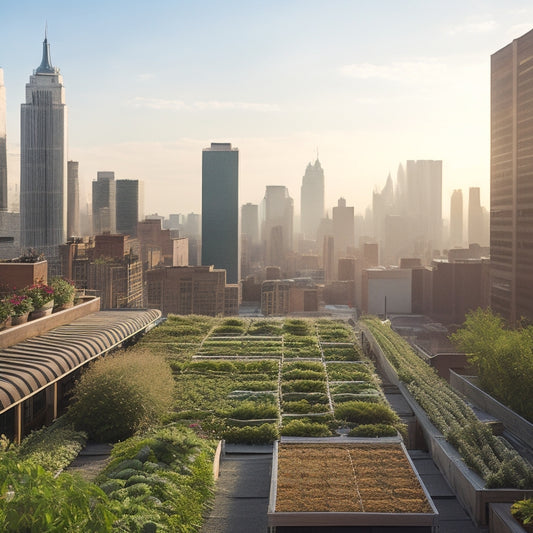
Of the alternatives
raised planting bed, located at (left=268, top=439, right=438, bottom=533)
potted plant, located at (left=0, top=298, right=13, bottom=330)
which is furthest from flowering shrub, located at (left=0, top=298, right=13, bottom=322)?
raised planting bed, located at (left=268, top=439, right=438, bottom=533)

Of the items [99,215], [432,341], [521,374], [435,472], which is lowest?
[432,341]

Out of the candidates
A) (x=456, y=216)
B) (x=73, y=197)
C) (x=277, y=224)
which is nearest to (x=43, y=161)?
(x=73, y=197)

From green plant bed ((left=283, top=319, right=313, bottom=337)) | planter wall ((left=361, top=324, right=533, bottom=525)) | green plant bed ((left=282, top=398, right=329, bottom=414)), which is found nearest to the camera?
planter wall ((left=361, top=324, right=533, bottom=525))

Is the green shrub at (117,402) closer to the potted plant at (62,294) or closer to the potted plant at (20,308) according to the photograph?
the potted plant at (20,308)

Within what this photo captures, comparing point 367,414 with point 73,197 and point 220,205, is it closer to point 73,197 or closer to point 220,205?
point 220,205

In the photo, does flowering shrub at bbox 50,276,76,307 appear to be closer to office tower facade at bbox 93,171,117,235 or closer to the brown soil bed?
the brown soil bed

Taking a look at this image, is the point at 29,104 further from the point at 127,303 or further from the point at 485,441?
the point at 485,441

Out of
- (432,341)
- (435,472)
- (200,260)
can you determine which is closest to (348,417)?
(435,472)
